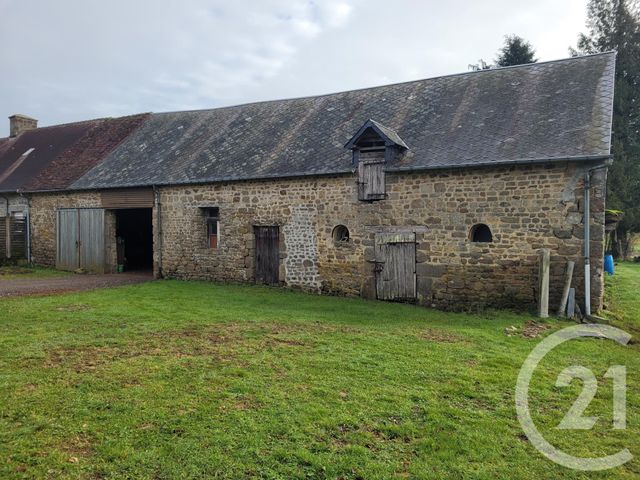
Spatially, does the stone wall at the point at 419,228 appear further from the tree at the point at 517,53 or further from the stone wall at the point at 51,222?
the tree at the point at 517,53

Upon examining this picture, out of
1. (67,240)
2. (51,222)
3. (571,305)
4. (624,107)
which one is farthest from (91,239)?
(624,107)

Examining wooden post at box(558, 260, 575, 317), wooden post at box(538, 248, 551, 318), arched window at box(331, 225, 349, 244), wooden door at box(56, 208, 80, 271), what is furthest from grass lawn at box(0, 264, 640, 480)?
wooden door at box(56, 208, 80, 271)

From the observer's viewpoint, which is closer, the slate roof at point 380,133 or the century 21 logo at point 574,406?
the century 21 logo at point 574,406

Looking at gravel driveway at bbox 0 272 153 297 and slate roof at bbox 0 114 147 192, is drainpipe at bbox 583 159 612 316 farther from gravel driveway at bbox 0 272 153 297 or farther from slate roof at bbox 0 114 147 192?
slate roof at bbox 0 114 147 192

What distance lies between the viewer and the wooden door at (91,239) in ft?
56.1

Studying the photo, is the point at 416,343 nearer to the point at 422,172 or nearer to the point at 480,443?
the point at 480,443

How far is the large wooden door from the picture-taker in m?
17.1

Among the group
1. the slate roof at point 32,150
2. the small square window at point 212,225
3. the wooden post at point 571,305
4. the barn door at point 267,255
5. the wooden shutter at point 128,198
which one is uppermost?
the slate roof at point 32,150

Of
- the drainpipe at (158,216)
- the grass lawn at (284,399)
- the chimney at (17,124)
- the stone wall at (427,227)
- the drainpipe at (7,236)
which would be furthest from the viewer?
the chimney at (17,124)

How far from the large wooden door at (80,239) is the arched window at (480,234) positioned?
43.2 feet

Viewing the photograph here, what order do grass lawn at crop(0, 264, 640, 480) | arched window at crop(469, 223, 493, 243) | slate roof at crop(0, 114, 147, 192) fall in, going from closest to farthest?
grass lawn at crop(0, 264, 640, 480)
arched window at crop(469, 223, 493, 243)
slate roof at crop(0, 114, 147, 192)

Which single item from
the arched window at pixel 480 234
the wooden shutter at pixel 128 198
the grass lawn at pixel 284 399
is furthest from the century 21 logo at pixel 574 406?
the wooden shutter at pixel 128 198

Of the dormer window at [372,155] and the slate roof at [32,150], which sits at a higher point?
the slate roof at [32,150]

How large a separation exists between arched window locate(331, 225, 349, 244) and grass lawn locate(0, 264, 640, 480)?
3.93 m
